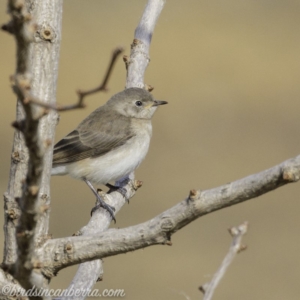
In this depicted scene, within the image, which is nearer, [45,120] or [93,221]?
[45,120]

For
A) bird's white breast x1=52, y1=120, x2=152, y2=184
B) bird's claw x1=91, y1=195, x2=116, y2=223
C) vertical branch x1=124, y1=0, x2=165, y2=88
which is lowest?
bird's claw x1=91, y1=195, x2=116, y2=223

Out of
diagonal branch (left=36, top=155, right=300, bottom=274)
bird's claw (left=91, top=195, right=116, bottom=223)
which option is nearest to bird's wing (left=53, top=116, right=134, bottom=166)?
bird's claw (left=91, top=195, right=116, bottom=223)

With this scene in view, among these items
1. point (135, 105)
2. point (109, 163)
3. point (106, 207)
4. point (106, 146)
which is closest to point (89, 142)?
point (106, 146)

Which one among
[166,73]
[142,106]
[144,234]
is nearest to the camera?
[144,234]

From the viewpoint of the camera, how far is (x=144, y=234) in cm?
257

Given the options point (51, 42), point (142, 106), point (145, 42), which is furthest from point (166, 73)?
point (51, 42)

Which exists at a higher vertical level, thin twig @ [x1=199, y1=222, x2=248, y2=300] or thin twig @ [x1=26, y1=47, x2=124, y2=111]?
thin twig @ [x1=26, y1=47, x2=124, y2=111]

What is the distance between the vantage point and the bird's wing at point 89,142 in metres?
7.06

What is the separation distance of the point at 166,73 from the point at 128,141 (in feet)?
43.3

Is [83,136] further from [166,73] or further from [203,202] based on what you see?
[166,73]

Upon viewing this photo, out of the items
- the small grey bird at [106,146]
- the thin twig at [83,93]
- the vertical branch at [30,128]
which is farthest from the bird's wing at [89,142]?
the thin twig at [83,93]

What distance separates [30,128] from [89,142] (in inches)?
207

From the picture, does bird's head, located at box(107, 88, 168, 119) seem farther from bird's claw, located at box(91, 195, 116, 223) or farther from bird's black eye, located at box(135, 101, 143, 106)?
bird's claw, located at box(91, 195, 116, 223)

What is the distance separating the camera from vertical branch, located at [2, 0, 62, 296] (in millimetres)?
1851
